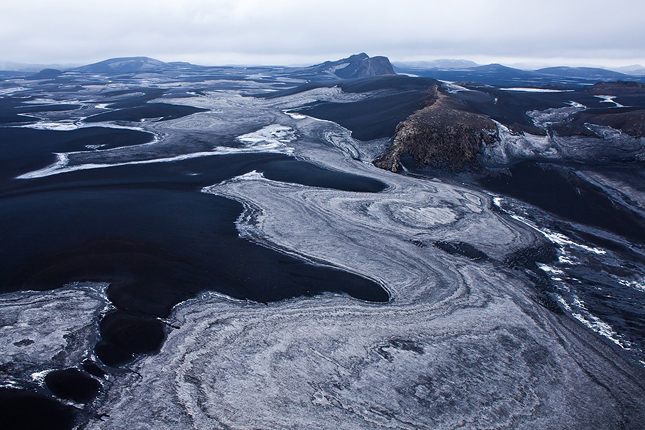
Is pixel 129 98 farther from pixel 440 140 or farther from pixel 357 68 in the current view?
pixel 357 68

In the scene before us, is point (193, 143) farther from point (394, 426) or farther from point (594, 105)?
point (594, 105)

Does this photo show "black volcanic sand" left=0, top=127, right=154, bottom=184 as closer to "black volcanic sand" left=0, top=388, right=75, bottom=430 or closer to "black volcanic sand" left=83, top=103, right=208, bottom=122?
"black volcanic sand" left=83, top=103, right=208, bottom=122

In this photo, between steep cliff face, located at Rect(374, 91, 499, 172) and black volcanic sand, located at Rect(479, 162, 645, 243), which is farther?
steep cliff face, located at Rect(374, 91, 499, 172)

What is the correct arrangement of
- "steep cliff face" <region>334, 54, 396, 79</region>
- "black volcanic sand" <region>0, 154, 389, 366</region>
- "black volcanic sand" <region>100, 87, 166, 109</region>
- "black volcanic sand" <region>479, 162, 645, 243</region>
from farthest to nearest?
"steep cliff face" <region>334, 54, 396, 79</region> < "black volcanic sand" <region>100, 87, 166, 109</region> < "black volcanic sand" <region>479, 162, 645, 243</region> < "black volcanic sand" <region>0, 154, 389, 366</region>

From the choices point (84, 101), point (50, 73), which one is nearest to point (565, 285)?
point (84, 101)

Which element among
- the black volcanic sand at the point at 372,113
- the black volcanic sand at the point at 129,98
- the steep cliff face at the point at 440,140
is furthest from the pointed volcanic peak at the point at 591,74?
the black volcanic sand at the point at 129,98

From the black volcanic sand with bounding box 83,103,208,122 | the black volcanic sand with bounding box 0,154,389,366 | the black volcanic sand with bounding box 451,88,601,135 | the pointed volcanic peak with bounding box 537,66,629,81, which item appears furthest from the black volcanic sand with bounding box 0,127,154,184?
the pointed volcanic peak with bounding box 537,66,629,81

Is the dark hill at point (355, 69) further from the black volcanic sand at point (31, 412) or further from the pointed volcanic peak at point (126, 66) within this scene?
the black volcanic sand at point (31, 412)

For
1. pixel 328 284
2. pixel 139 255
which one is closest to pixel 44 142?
pixel 139 255
